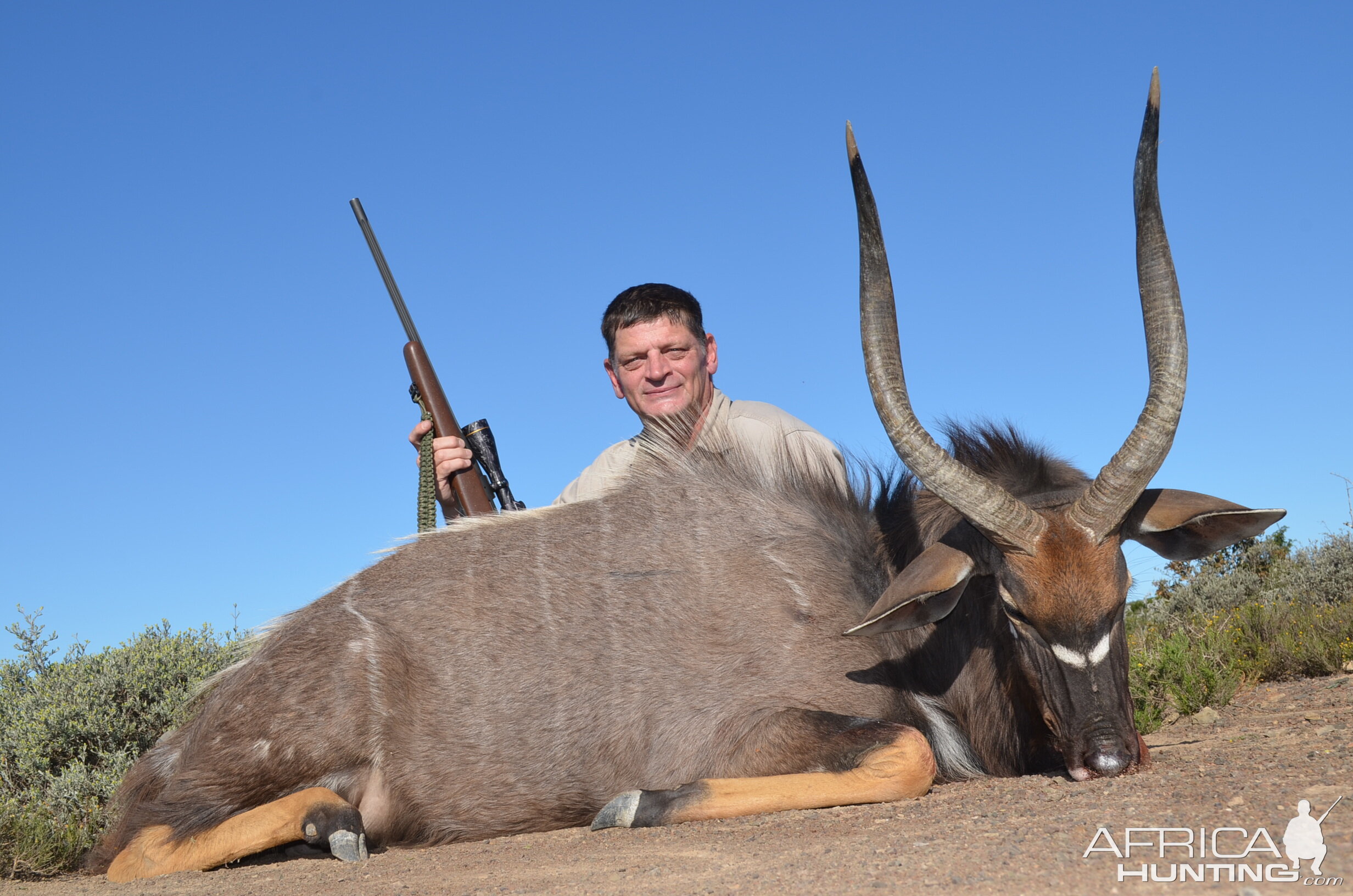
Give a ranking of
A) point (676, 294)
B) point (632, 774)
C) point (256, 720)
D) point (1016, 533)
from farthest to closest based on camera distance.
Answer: point (676, 294) → point (256, 720) → point (632, 774) → point (1016, 533)

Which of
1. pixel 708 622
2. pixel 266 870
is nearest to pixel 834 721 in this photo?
pixel 708 622

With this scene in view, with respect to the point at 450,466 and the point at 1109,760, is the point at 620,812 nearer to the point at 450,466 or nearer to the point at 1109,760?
the point at 1109,760

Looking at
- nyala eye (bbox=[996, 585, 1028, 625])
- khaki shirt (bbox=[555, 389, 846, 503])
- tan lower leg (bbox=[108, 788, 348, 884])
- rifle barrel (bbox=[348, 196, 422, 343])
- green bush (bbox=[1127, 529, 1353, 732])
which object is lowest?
green bush (bbox=[1127, 529, 1353, 732])

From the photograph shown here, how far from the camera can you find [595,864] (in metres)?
3.68

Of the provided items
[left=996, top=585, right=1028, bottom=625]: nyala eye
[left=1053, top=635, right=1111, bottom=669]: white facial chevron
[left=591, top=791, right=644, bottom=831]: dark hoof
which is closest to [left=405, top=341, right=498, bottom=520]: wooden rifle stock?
[left=591, top=791, right=644, bottom=831]: dark hoof

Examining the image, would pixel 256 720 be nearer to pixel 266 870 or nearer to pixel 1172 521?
pixel 266 870

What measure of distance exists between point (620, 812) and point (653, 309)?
11.7 feet

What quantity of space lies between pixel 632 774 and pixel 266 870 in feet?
5.07

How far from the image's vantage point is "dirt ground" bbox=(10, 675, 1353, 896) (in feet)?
9.23

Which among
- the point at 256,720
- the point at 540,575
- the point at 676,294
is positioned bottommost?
the point at 256,720

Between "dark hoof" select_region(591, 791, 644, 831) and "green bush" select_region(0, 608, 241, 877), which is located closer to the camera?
"dark hoof" select_region(591, 791, 644, 831)

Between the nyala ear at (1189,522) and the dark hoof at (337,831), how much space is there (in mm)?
3443

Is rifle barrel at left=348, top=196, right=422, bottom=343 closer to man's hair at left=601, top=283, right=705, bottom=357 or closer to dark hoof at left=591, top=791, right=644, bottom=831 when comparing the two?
man's hair at left=601, top=283, right=705, bottom=357

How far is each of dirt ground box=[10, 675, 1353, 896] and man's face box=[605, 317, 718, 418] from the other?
10.2 ft
